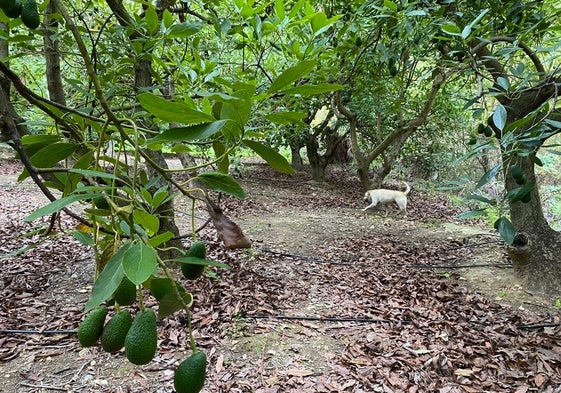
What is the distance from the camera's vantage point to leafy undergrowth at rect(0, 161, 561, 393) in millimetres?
2031

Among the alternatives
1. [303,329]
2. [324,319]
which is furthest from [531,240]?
[303,329]

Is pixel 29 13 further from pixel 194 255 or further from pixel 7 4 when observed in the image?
pixel 194 255

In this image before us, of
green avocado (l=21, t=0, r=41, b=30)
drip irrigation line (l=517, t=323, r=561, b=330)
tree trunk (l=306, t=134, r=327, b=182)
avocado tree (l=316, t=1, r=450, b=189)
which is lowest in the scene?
drip irrigation line (l=517, t=323, r=561, b=330)

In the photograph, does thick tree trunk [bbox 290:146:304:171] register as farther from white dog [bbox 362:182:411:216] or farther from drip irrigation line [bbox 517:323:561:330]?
drip irrigation line [bbox 517:323:561:330]

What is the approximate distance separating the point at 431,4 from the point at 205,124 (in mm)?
2220

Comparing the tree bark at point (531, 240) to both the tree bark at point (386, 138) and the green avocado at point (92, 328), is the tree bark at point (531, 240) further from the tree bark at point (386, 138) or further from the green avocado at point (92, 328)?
the green avocado at point (92, 328)

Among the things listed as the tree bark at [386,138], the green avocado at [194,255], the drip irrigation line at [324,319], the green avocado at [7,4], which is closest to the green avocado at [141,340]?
the green avocado at [194,255]

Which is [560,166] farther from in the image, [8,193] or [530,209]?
[8,193]

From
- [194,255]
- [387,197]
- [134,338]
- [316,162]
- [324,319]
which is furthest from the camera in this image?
[316,162]

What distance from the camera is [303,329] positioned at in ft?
8.36

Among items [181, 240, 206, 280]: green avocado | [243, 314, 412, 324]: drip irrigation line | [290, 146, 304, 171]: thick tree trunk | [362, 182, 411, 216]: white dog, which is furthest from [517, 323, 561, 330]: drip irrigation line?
[290, 146, 304, 171]: thick tree trunk

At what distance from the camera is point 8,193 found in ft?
19.8

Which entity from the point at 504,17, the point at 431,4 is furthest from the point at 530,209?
the point at 431,4

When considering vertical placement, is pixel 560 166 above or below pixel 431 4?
below
